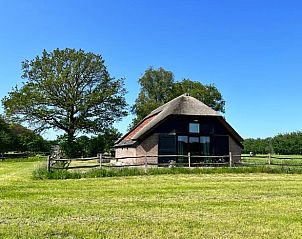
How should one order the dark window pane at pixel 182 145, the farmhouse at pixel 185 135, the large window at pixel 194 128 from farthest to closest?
the large window at pixel 194 128, the dark window pane at pixel 182 145, the farmhouse at pixel 185 135

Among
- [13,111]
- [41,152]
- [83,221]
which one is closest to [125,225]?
[83,221]

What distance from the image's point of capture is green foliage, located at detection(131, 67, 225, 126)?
2613 inches

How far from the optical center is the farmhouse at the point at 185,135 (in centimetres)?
3155

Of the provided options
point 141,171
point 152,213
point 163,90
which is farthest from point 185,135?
point 163,90

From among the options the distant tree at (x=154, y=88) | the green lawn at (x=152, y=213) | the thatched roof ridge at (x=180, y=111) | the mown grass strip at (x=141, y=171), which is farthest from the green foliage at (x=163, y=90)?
the green lawn at (x=152, y=213)

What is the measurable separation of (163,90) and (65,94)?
2318 cm

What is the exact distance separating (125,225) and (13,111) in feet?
137

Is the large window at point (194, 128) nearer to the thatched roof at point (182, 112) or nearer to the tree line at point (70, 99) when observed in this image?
the thatched roof at point (182, 112)

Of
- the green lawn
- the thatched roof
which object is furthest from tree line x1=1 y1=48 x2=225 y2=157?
the green lawn

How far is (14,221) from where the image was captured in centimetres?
803

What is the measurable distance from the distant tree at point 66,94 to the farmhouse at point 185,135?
15.8m

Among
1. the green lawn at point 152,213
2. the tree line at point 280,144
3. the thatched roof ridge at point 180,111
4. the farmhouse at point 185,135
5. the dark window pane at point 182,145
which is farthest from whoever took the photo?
the tree line at point 280,144

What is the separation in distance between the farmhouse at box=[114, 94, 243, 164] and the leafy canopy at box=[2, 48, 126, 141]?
1582 cm

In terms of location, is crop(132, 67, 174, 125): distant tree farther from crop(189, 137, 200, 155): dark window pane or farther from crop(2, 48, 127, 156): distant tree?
crop(189, 137, 200, 155): dark window pane
